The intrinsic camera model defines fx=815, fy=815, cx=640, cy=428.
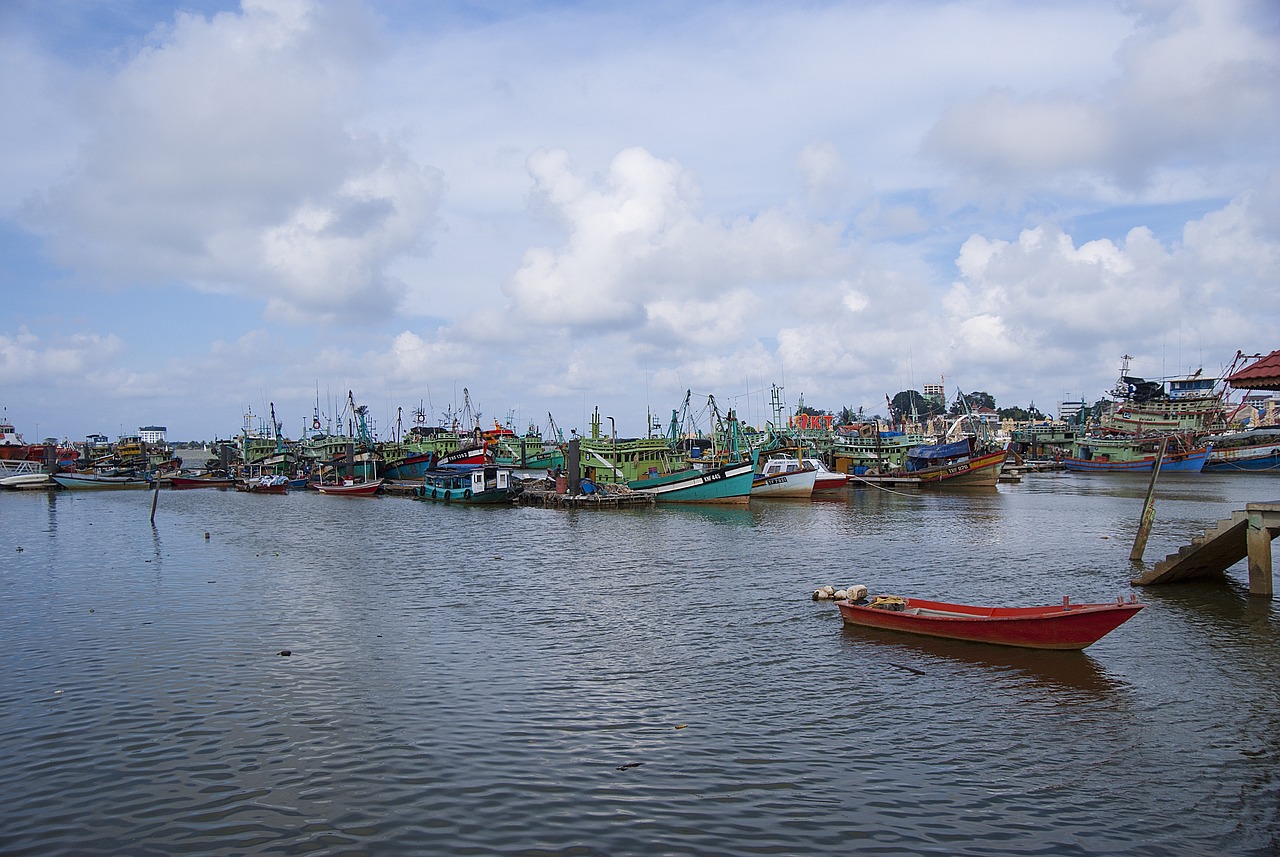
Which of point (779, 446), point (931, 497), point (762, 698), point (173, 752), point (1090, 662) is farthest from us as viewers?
point (779, 446)

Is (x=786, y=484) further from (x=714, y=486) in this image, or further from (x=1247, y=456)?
(x=1247, y=456)

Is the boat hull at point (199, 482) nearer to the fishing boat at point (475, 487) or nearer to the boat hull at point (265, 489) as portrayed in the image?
the boat hull at point (265, 489)

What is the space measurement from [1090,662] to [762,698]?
23.6 feet

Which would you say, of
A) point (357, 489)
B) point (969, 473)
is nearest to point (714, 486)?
point (969, 473)

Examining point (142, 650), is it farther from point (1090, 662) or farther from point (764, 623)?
point (1090, 662)

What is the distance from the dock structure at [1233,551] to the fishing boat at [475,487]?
47.0m

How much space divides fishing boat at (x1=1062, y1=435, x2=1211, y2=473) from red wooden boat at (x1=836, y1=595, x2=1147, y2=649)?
76736 millimetres

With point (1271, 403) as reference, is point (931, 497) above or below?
below

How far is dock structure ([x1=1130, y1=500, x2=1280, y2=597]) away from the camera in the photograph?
20219 millimetres

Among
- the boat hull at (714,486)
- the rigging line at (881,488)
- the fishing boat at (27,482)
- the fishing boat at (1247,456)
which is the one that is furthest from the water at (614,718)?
the fishing boat at (1247,456)

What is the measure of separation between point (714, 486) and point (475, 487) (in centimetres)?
1937

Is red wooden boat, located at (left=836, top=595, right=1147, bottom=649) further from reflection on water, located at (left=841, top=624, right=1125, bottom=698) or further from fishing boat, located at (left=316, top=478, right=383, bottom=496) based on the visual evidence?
fishing boat, located at (left=316, top=478, right=383, bottom=496)

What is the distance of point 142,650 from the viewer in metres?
17.8

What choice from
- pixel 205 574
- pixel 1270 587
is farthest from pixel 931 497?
pixel 205 574
